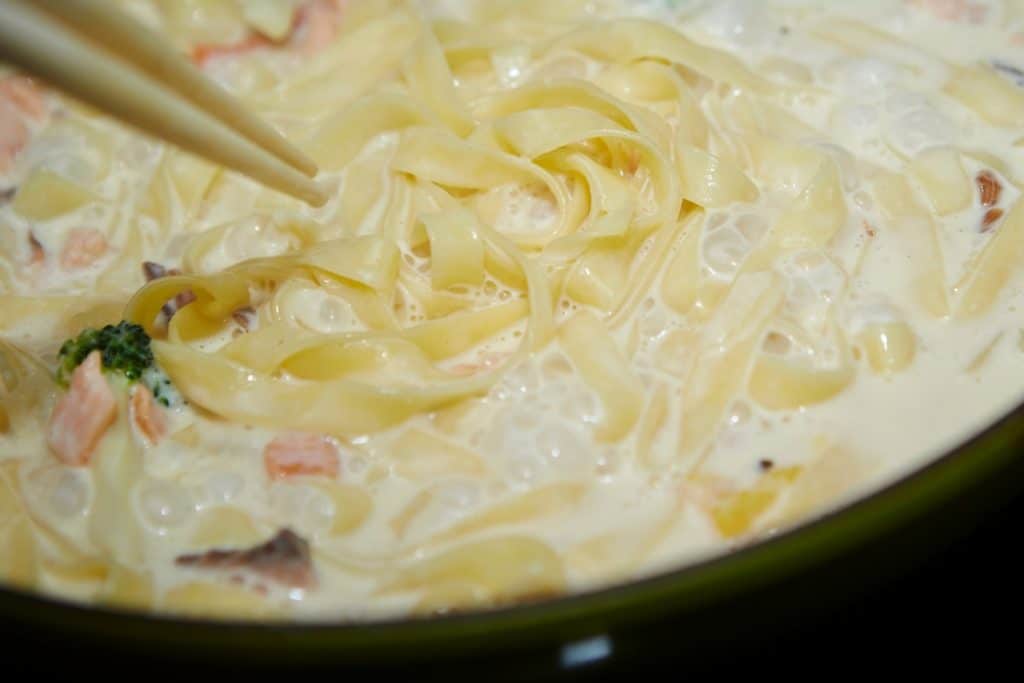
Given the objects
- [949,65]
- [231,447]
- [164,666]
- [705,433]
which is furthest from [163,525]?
[949,65]

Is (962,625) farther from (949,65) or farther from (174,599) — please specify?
(949,65)

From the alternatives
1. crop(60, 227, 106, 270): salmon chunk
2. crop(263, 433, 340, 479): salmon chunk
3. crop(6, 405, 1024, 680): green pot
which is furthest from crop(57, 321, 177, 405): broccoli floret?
crop(6, 405, 1024, 680): green pot

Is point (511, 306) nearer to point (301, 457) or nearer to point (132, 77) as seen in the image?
point (301, 457)

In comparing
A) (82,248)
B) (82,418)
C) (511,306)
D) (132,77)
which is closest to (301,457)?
(82,418)

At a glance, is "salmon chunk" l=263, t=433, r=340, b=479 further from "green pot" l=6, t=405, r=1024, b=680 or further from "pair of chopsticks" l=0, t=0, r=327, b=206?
"green pot" l=6, t=405, r=1024, b=680

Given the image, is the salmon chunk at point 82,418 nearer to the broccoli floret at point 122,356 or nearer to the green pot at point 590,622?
the broccoli floret at point 122,356

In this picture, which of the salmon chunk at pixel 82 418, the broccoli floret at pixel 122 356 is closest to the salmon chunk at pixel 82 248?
the broccoli floret at pixel 122 356

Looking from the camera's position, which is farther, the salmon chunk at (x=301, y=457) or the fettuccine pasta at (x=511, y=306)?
the salmon chunk at (x=301, y=457)
